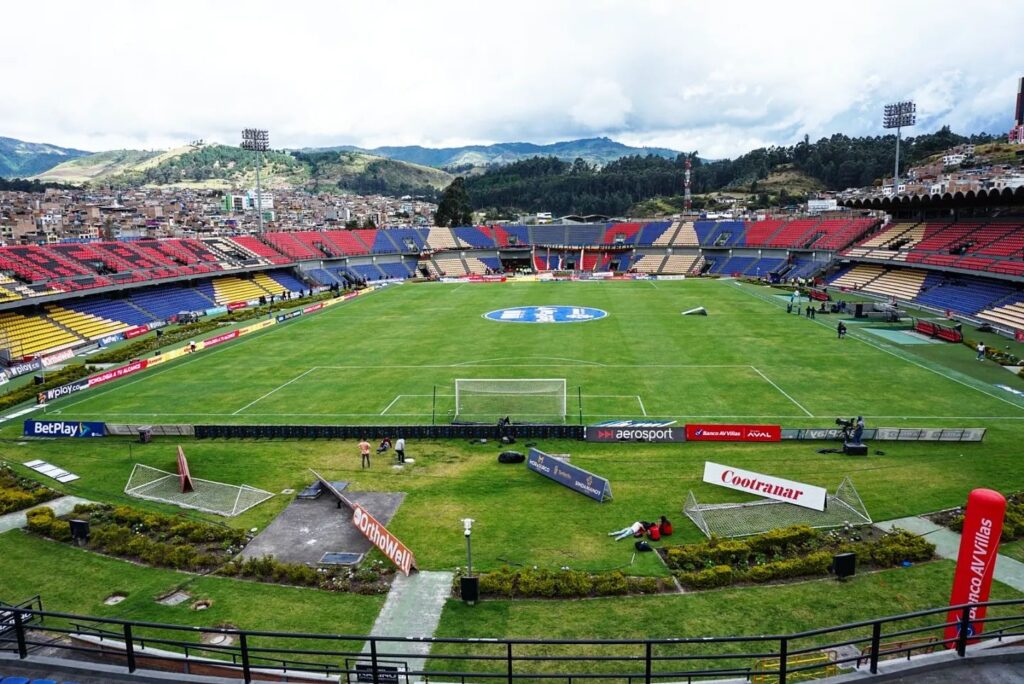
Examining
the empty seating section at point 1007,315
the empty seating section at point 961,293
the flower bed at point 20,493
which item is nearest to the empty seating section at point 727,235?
the empty seating section at point 961,293

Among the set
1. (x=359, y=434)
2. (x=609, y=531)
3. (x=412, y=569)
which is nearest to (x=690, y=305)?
(x=359, y=434)

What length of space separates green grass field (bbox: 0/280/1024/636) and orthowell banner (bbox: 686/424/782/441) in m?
0.56

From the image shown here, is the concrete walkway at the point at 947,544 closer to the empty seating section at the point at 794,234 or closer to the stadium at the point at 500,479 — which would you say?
the stadium at the point at 500,479

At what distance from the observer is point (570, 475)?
86.8ft

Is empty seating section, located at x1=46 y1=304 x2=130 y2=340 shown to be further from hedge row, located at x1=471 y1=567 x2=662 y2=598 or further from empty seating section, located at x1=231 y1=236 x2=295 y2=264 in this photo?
hedge row, located at x1=471 y1=567 x2=662 y2=598

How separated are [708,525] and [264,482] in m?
18.8

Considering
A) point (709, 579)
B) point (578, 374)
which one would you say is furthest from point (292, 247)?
A: point (709, 579)

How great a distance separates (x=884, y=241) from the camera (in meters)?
86.6

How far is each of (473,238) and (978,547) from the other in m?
128

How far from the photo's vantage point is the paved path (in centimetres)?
2439

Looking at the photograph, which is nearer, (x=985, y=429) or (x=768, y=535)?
(x=768, y=535)

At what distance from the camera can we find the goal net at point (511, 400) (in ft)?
116

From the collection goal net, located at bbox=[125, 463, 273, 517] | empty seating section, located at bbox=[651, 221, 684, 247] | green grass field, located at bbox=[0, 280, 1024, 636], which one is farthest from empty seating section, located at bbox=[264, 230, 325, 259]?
goal net, located at bbox=[125, 463, 273, 517]

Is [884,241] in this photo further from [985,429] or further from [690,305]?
[985,429]
